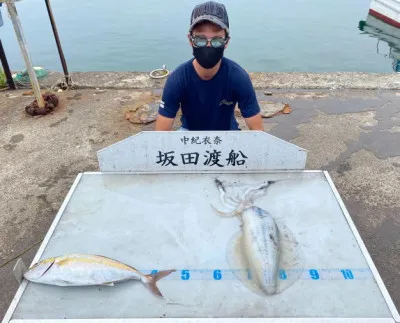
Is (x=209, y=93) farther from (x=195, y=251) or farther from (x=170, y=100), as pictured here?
(x=195, y=251)

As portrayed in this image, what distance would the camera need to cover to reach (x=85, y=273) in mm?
1719

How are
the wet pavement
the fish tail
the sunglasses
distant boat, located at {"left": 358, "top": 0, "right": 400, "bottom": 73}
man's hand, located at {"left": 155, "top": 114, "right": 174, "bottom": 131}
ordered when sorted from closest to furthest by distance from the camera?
the fish tail
the sunglasses
man's hand, located at {"left": 155, "top": 114, "right": 174, "bottom": 131}
the wet pavement
distant boat, located at {"left": 358, "top": 0, "right": 400, "bottom": 73}

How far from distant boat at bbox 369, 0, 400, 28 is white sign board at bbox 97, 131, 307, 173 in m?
17.0

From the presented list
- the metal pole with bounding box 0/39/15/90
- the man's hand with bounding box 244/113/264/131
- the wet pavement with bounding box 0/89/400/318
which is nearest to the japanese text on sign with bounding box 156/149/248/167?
the man's hand with bounding box 244/113/264/131

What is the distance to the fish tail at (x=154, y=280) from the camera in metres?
1.69

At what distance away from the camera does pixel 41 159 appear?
14.4 ft

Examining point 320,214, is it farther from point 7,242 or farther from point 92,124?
point 92,124

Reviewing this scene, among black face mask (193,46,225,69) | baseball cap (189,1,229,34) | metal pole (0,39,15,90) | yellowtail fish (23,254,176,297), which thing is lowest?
metal pole (0,39,15,90)

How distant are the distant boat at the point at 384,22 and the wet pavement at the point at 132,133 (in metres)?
11.8

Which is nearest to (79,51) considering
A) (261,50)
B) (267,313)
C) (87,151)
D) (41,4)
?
(261,50)

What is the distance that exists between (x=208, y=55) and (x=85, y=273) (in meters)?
1.80

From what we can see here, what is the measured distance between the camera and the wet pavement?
10.8ft

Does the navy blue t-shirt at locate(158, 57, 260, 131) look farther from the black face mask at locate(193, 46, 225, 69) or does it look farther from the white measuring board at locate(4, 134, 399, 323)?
the white measuring board at locate(4, 134, 399, 323)

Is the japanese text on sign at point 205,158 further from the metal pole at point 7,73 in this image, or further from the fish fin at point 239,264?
the metal pole at point 7,73
